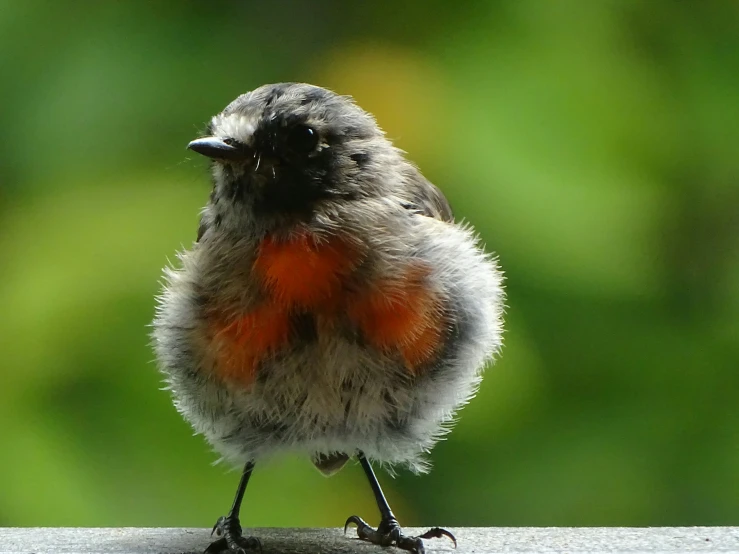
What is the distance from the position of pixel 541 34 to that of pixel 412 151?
1.71 ft

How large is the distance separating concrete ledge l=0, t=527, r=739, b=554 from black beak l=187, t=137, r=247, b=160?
0.88 m

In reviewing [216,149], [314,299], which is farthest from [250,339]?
[216,149]

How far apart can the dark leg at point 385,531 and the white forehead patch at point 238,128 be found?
0.87 m

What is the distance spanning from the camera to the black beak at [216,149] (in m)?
2.07

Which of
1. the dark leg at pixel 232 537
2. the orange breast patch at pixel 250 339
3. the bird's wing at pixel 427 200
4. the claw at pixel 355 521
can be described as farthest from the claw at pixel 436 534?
the bird's wing at pixel 427 200

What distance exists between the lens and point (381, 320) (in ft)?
6.95

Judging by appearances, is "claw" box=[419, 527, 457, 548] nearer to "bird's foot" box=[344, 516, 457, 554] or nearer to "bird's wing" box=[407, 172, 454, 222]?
"bird's foot" box=[344, 516, 457, 554]

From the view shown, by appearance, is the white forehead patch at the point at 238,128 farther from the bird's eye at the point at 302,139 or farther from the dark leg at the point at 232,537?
the dark leg at the point at 232,537

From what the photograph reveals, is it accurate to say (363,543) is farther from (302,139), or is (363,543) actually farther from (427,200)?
(302,139)

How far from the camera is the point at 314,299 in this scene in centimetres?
208

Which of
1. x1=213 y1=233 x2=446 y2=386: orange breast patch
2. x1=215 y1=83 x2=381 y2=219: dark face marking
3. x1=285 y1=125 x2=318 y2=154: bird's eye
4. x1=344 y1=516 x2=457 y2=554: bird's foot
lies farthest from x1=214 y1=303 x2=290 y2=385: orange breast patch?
x1=344 y1=516 x2=457 y2=554: bird's foot

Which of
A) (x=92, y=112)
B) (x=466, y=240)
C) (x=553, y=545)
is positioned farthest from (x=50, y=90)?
(x=553, y=545)

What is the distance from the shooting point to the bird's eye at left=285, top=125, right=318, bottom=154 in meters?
2.20

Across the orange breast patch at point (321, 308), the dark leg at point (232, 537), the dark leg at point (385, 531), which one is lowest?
the dark leg at point (232, 537)
